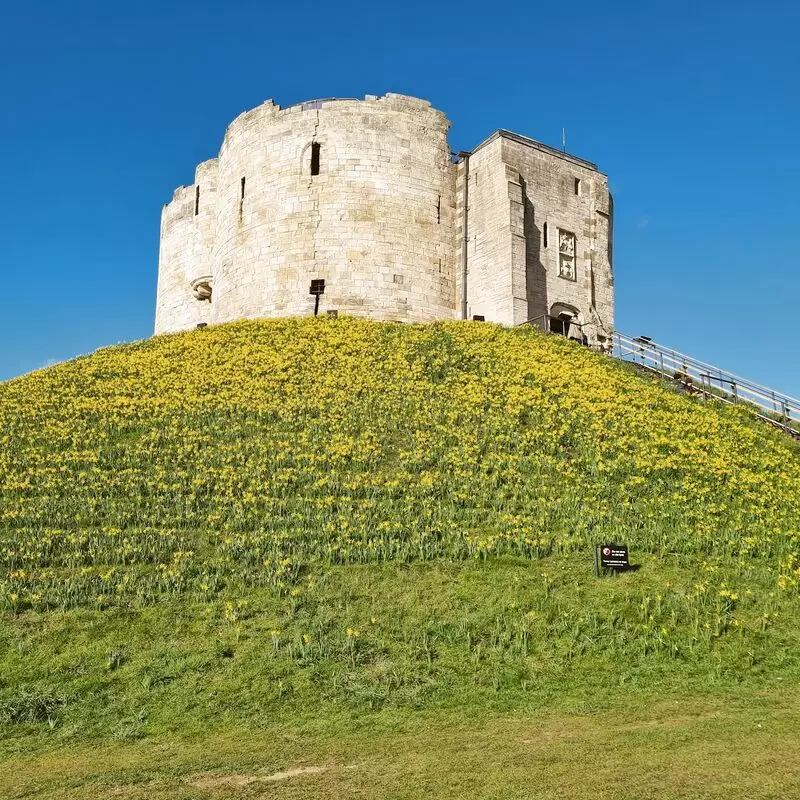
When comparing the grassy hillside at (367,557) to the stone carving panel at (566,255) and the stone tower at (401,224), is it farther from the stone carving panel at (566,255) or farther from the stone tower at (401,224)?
the stone carving panel at (566,255)

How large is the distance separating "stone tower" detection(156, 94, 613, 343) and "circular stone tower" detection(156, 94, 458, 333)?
0.05 meters

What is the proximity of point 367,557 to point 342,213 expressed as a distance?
2091 centimetres

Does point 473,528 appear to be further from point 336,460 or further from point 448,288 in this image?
point 448,288

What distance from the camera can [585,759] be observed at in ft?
25.3

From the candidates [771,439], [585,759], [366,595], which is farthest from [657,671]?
[771,439]

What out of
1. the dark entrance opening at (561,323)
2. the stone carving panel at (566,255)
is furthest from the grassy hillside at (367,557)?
the stone carving panel at (566,255)

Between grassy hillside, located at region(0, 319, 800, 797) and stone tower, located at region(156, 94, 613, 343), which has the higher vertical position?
stone tower, located at region(156, 94, 613, 343)

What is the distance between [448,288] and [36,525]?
834 inches

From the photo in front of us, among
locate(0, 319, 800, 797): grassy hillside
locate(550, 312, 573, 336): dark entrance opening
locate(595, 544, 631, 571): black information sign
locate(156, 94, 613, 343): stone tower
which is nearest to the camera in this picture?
locate(0, 319, 800, 797): grassy hillside

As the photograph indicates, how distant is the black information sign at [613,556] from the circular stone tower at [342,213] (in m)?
19.8

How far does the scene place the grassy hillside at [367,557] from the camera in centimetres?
988

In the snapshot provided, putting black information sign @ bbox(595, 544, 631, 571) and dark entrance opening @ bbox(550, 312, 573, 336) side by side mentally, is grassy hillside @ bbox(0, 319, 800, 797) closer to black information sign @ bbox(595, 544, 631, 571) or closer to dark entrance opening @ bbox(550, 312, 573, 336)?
black information sign @ bbox(595, 544, 631, 571)

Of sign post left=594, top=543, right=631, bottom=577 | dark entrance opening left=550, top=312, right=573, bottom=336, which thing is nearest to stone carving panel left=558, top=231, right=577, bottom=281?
dark entrance opening left=550, top=312, right=573, bottom=336

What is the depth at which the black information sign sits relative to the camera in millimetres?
12961
